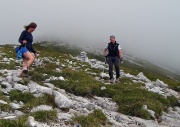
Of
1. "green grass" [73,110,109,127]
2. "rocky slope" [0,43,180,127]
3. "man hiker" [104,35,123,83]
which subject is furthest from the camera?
"man hiker" [104,35,123,83]

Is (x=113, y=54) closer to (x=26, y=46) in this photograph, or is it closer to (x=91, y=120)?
(x=26, y=46)

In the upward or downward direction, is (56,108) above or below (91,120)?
below

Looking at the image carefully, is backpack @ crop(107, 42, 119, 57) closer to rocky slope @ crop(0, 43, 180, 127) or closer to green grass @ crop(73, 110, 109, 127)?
rocky slope @ crop(0, 43, 180, 127)

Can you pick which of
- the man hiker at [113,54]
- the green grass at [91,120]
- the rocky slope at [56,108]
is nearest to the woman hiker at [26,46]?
the rocky slope at [56,108]

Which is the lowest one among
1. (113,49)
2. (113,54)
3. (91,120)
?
(91,120)

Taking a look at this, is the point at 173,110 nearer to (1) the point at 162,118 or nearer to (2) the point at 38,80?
(1) the point at 162,118

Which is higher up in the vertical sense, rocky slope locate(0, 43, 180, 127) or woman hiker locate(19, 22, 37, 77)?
woman hiker locate(19, 22, 37, 77)

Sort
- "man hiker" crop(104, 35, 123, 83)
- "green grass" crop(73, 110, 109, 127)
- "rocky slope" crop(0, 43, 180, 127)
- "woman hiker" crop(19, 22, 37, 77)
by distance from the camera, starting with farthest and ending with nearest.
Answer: "man hiker" crop(104, 35, 123, 83) → "woman hiker" crop(19, 22, 37, 77) → "green grass" crop(73, 110, 109, 127) → "rocky slope" crop(0, 43, 180, 127)

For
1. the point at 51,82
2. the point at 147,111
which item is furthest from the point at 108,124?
the point at 51,82

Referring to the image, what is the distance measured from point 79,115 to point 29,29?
842 cm

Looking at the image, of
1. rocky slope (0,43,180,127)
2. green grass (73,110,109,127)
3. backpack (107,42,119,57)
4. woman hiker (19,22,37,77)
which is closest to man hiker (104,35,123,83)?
backpack (107,42,119,57)

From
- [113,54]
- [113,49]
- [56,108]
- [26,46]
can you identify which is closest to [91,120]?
[56,108]

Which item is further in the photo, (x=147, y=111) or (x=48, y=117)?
(x=147, y=111)

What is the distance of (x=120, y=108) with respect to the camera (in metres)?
14.1
